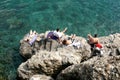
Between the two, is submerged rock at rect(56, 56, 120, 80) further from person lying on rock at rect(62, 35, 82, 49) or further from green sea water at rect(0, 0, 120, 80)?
green sea water at rect(0, 0, 120, 80)

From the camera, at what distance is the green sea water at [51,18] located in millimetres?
30969

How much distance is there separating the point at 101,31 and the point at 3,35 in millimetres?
13600

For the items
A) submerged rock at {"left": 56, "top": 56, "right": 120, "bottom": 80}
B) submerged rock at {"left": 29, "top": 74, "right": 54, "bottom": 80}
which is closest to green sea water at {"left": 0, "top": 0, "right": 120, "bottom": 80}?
submerged rock at {"left": 29, "top": 74, "right": 54, "bottom": 80}

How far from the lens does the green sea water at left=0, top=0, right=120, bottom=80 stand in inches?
1219

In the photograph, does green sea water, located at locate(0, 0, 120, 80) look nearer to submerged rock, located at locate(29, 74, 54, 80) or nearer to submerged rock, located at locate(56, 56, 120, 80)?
submerged rock, located at locate(29, 74, 54, 80)

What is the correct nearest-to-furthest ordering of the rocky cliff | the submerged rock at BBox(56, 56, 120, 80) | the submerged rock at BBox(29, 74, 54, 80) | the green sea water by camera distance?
1. the submerged rock at BBox(56, 56, 120, 80)
2. the rocky cliff
3. the submerged rock at BBox(29, 74, 54, 80)
4. the green sea water

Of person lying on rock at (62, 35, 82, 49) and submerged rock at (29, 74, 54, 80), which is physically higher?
submerged rock at (29, 74, 54, 80)

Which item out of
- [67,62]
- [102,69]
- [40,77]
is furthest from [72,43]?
[102,69]

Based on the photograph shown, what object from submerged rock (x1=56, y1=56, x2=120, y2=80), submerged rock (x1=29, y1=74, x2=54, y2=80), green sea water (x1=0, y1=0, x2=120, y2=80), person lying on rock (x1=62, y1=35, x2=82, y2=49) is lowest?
green sea water (x1=0, y1=0, x2=120, y2=80)

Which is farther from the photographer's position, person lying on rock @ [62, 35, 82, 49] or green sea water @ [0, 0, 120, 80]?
green sea water @ [0, 0, 120, 80]

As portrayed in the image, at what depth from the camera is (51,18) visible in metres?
37.6

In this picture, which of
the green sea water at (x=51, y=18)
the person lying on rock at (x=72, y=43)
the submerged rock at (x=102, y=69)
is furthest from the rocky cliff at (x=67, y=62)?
the green sea water at (x=51, y=18)

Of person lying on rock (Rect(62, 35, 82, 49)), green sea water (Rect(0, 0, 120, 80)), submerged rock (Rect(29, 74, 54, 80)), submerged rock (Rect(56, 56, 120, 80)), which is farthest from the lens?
green sea water (Rect(0, 0, 120, 80))

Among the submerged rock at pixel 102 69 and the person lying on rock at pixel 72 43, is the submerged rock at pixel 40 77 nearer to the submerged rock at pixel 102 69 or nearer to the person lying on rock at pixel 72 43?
the submerged rock at pixel 102 69
